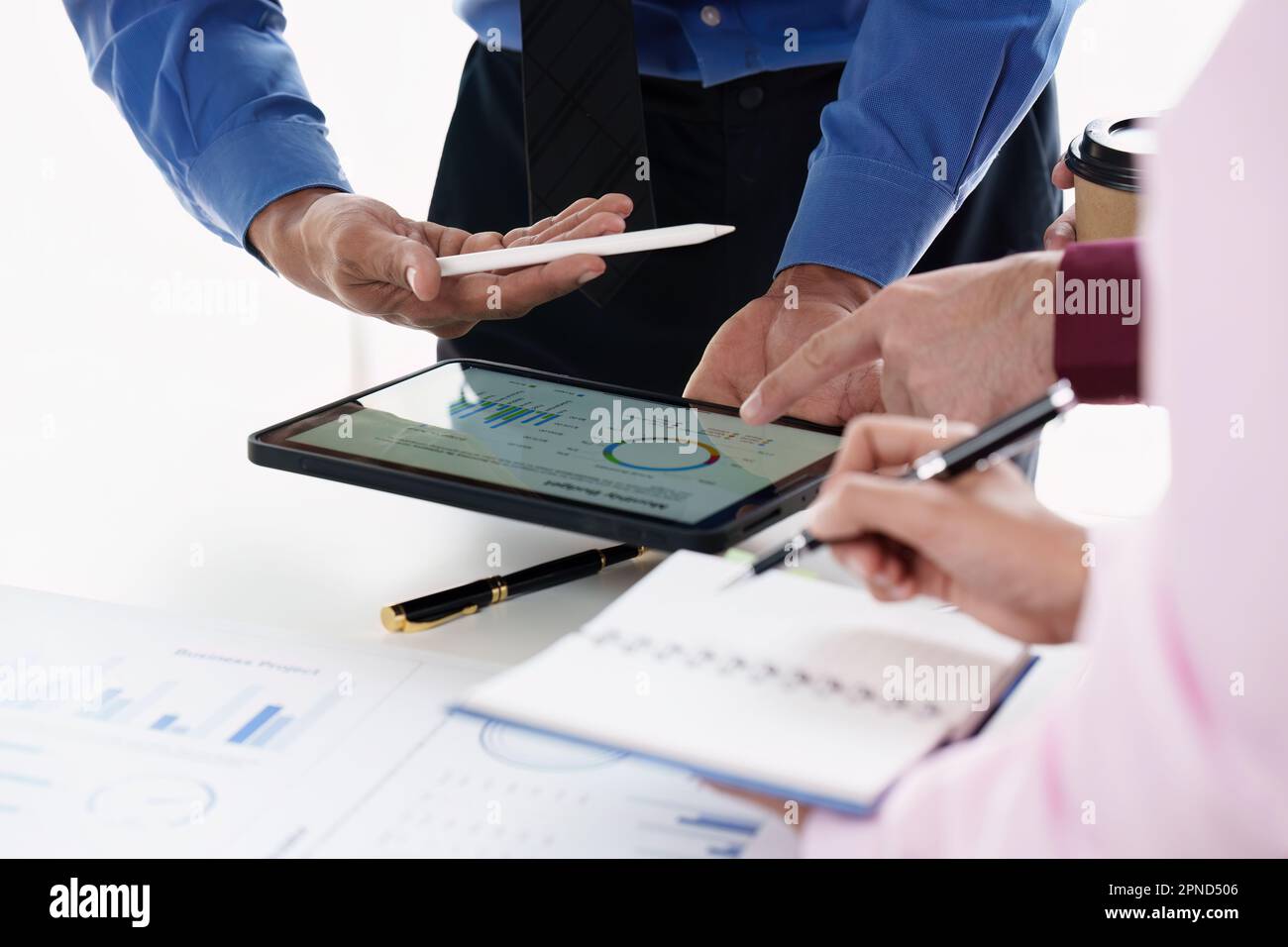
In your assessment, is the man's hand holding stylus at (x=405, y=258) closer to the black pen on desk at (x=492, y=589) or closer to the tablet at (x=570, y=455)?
the tablet at (x=570, y=455)

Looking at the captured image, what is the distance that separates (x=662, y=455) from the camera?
94 cm

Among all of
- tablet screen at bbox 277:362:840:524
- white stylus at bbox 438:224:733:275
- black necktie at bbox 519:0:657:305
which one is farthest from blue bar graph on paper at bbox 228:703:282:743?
black necktie at bbox 519:0:657:305

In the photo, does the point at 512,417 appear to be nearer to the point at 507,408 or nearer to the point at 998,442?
the point at 507,408

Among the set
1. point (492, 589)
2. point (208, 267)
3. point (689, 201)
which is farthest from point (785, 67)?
point (208, 267)

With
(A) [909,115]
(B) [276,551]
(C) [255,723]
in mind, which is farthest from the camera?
(A) [909,115]

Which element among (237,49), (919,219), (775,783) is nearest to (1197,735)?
(775,783)

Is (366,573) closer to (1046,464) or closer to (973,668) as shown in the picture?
(973,668)

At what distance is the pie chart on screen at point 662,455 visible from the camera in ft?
3.02

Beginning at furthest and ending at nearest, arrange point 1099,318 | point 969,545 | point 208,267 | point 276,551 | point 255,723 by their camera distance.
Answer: point 208,267
point 276,551
point 1099,318
point 255,723
point 969,545

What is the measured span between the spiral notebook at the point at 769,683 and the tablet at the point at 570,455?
88mm

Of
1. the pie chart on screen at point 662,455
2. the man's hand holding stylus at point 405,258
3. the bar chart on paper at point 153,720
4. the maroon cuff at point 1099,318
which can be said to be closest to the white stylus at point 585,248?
the man's hand holding stylus at point 405,258

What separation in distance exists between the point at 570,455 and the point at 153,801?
1.26 feet

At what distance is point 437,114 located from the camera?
112 inches

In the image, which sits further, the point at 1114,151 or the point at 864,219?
the point at 864,219
